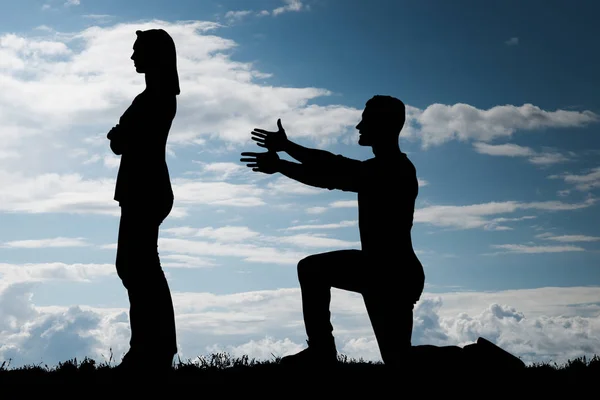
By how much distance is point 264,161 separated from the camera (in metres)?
8.82

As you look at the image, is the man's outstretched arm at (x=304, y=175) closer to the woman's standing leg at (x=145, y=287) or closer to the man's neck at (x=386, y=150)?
the man's neck at (x=386, y=150)

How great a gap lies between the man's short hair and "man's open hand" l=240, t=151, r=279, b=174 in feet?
4.08

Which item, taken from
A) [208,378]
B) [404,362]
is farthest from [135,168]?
[404,362]

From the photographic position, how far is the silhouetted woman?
30.8 ft

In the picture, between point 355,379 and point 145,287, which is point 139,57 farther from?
point 355,379

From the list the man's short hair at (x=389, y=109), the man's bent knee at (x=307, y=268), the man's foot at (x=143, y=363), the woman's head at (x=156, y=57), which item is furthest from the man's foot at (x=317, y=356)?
the woman's head at (x=156, y=57)

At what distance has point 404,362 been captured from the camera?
8.39 meters

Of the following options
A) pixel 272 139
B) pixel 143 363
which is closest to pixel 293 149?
pixel 272 139

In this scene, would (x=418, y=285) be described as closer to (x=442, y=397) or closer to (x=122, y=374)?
(x=442, y=397)

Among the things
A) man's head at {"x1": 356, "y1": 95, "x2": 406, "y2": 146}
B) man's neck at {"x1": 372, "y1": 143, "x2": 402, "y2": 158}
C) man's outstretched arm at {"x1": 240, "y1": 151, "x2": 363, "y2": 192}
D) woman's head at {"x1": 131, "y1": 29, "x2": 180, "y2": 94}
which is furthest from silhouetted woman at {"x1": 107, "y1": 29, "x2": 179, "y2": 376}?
man's neck at {"x1": 372, "y1": 143, "x2": 402, "y2": 158}

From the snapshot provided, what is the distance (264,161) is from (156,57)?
7.33 ft

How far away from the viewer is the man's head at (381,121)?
862 cm

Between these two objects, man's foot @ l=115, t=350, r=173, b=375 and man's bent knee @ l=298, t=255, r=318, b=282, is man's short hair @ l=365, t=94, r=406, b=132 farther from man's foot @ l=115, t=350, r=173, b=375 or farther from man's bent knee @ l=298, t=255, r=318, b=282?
man's foot @ l=115, t=350, r=173, b=375

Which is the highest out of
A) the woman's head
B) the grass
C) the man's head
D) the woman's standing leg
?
the woman's head
